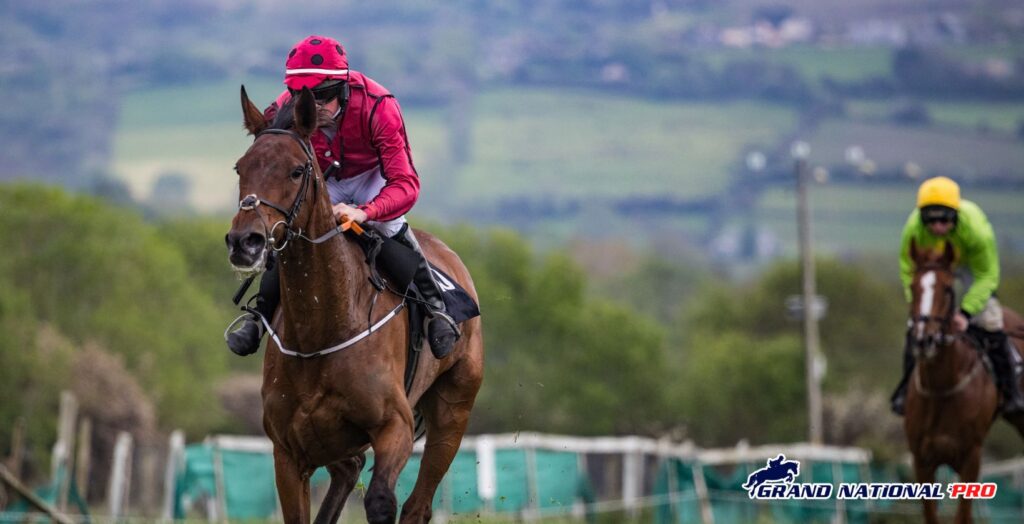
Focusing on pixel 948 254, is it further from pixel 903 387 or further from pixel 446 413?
pixel 446 413

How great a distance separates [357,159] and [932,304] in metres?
6.10

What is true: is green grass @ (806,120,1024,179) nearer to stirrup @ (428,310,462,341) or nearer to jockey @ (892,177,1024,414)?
jockey @ (892,177,1024,414)

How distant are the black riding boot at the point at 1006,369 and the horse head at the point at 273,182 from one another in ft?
Answer: 26.6

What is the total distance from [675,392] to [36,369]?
34202mm

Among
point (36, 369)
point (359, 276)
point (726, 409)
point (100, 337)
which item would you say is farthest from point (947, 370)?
point (726, 409)

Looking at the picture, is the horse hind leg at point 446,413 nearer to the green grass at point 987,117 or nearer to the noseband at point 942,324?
the noseband at point 942,324

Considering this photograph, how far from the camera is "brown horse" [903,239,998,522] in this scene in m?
13.6

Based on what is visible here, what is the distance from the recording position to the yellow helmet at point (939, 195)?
1348cm

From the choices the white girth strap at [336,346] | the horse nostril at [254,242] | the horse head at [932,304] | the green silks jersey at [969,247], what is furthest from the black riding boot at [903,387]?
the horse nostril at [254,242]

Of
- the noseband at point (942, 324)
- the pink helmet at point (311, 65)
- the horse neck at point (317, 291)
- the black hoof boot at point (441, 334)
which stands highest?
the pink helmet at point (311, 65)

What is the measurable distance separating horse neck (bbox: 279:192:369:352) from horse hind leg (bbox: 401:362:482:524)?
61.7 inches

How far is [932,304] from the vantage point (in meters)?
13.4

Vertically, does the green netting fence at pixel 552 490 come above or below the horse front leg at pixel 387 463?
below

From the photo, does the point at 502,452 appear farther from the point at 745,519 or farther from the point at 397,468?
the point at 397,468
